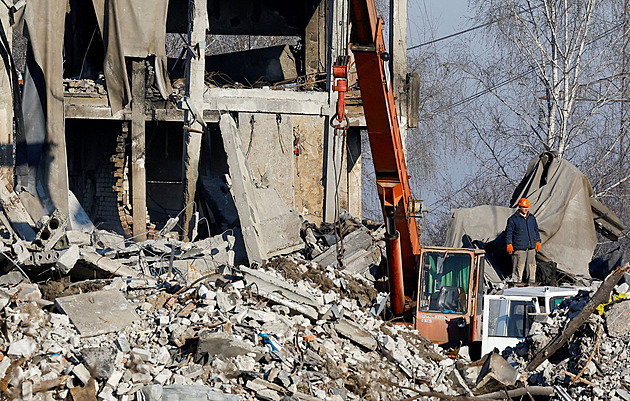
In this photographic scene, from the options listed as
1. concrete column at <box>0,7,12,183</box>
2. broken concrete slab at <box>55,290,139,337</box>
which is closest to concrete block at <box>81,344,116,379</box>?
broken concrete slab at <box>55,290,139,337</box>

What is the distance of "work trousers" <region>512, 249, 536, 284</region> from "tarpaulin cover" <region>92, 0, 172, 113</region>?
8.05 m

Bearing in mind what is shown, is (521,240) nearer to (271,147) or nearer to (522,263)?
(522,263)

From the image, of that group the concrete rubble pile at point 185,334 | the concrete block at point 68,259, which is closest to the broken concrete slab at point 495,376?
the concrete rubble pile at point 185,334

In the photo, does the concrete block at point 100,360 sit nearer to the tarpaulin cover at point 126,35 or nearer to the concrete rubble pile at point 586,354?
the concrete rubble pile at point 586,354

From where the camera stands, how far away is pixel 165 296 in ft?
29.5

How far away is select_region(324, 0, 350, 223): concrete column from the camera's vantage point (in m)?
16.3

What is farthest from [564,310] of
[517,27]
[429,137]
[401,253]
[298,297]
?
[429,137]

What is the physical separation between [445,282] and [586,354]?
2.32 m

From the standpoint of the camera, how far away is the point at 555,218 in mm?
14281

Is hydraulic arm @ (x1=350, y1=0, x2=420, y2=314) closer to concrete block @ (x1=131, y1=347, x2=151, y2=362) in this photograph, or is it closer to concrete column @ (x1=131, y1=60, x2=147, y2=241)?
concrete block @ (x1=131, y1=347, x2=151, y2=362)

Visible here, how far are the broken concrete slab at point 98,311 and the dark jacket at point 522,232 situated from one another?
20.6 ft

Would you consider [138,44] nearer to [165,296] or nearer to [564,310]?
[165,296]

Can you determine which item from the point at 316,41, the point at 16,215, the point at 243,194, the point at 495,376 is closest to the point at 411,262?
the point at 243,194

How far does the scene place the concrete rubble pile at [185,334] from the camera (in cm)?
725
